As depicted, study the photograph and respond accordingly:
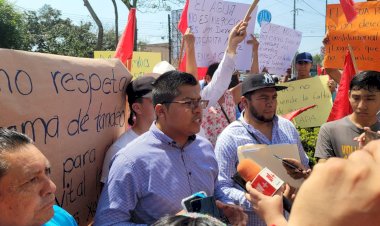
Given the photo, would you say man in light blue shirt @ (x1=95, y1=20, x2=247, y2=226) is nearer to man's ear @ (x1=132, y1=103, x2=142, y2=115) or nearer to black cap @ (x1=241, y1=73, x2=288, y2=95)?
man's ear @ (x1=132, y1=103, x2=142, y2=115)

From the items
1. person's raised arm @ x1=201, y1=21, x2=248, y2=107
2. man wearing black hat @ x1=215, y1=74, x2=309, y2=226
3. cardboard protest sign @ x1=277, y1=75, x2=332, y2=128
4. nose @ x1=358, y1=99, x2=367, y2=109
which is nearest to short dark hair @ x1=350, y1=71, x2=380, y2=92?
nose @ x1=358, y1=99, x2=367, y2=109

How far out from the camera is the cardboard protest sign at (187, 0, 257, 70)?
4340mm

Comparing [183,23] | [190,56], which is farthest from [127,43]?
[190,56]

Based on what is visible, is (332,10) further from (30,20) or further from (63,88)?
(30,20)

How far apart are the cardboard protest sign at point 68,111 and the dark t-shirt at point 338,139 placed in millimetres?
1686

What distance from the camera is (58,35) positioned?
42344 millimetres

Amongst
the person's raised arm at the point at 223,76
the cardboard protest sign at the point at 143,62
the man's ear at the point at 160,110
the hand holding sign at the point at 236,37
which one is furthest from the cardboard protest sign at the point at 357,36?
the man's ear at the point at 160,110

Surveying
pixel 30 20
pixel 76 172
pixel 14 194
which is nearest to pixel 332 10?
pixel 76 172

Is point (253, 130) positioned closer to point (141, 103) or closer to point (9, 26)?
point (141, 103)

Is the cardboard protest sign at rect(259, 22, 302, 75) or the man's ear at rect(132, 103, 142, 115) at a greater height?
the cardboard protest sign at rect(259, 22, 302, 75)

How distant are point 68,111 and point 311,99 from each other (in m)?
3.86

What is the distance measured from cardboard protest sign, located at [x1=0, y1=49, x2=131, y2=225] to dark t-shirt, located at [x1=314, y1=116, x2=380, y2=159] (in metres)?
1.69

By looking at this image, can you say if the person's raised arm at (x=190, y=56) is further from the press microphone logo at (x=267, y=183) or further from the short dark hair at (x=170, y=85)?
the press microphone logo at (x=267, y=183)

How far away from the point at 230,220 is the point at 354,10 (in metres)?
3.16
